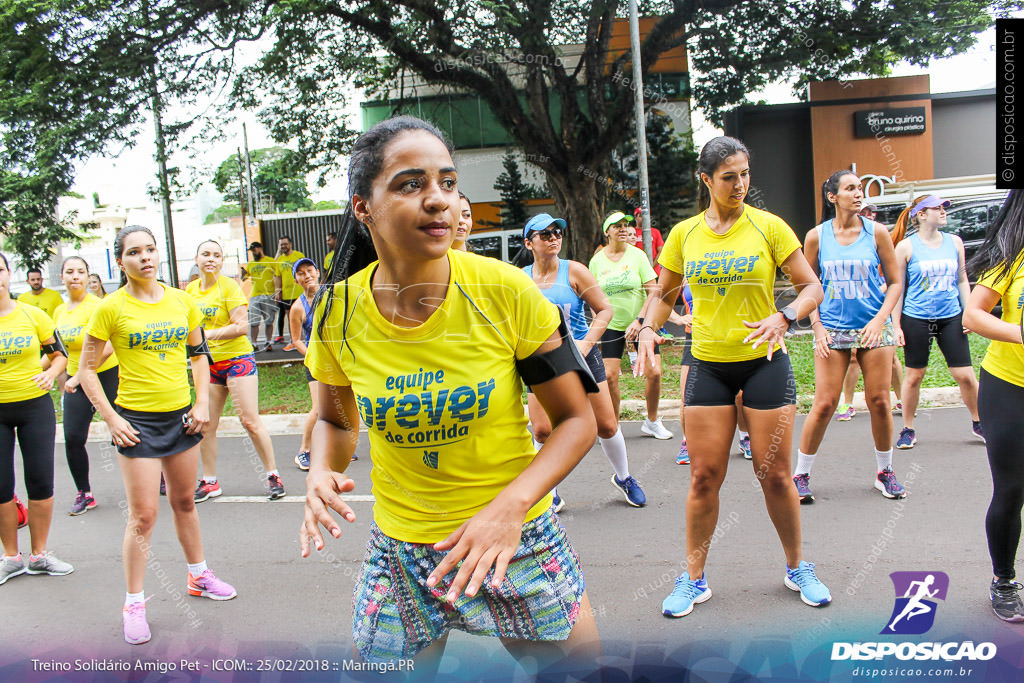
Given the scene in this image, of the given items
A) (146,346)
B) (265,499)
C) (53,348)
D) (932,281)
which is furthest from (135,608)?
(932,281)

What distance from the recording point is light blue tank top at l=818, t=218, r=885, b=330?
5223mm

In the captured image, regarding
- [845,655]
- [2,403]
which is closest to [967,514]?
[845,655]

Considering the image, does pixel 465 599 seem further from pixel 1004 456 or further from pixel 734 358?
pixel 1004 456

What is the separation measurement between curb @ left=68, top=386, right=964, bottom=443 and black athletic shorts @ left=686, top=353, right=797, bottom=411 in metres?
4.05

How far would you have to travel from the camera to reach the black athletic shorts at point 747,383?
11.8 feet

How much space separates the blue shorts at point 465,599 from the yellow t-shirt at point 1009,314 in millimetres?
2161

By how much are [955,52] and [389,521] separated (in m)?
14.1

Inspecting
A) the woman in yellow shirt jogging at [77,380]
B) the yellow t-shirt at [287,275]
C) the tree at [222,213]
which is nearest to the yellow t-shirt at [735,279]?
the woman in yellow shirt jogging at [77,380]

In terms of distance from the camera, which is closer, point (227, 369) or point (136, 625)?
point (136, 625)

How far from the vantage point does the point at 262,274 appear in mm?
16281

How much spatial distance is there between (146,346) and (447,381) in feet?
10.0

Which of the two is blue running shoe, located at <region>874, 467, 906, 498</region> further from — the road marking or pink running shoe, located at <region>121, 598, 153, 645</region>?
pink running shoe, located at <region>121, 598, 153, 645</region>

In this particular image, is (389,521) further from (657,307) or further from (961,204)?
(961,204)

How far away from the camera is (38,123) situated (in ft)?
37.9
